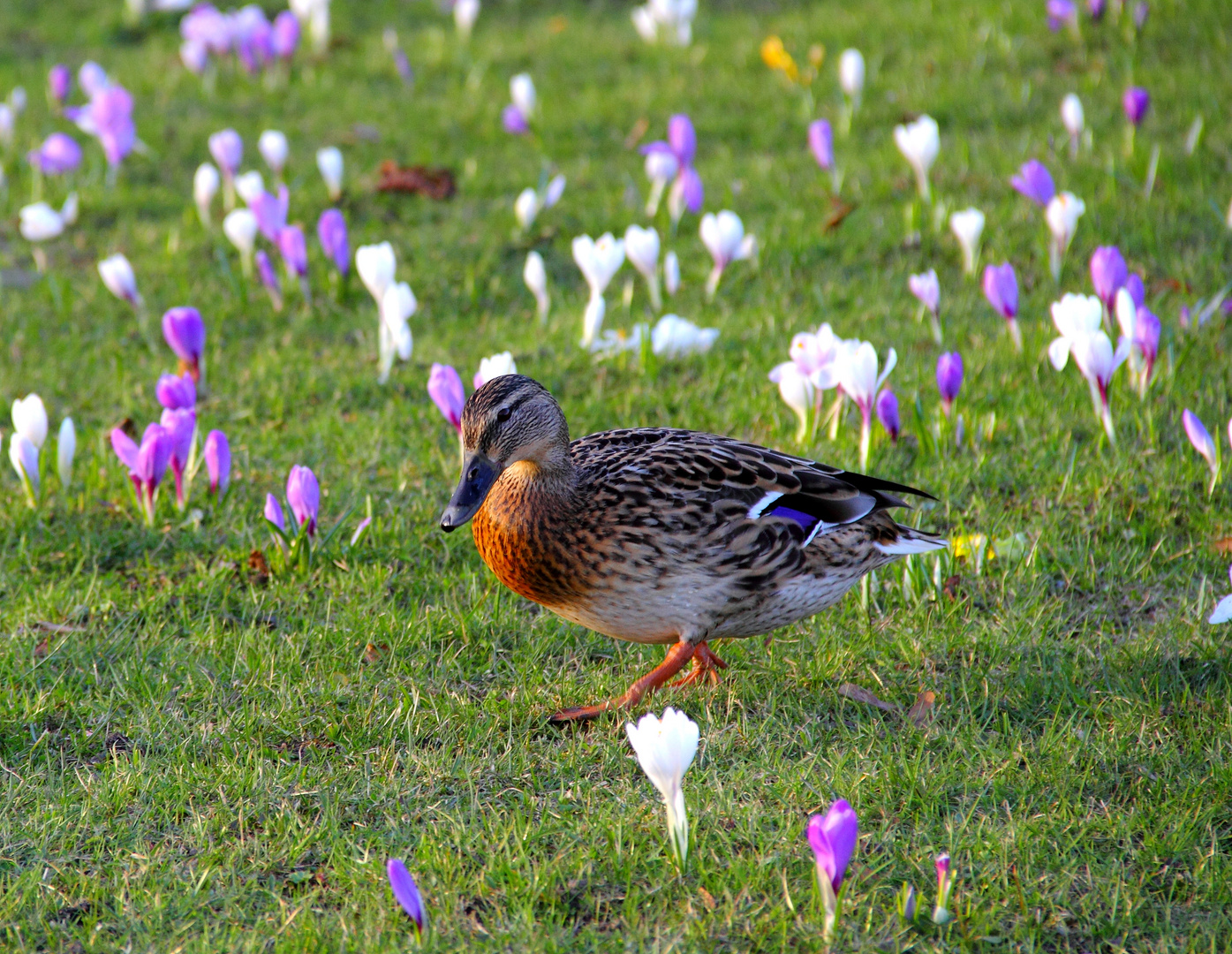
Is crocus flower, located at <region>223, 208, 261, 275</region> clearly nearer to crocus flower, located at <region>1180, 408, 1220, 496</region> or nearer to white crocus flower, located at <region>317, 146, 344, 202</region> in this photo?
white crocus flower, located at <region>317, 146, 344, 202</region>

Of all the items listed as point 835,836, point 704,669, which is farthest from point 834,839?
point 704,669

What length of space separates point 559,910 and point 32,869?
1.23m

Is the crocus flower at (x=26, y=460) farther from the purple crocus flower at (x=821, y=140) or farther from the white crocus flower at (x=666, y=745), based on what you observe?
the purple crocus flower at (x=821, y=140)

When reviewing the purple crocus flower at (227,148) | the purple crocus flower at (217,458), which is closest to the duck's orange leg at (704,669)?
the purple crocus flower at (217,458)

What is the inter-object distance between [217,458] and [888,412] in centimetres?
234

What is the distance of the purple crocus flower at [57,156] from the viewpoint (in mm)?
7016

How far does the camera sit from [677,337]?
17.7 feet

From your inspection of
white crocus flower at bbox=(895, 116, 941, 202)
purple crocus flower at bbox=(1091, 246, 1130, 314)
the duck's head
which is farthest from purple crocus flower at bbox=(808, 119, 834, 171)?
the duck's head

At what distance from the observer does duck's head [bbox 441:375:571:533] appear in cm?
345

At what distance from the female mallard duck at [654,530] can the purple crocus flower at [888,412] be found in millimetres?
768

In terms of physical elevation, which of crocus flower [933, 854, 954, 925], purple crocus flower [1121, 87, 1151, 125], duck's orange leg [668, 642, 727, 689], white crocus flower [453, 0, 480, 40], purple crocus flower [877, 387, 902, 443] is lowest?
duck's orange leg [668, 642, 727, 689]

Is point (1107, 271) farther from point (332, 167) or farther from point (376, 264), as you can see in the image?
point (332, 167)

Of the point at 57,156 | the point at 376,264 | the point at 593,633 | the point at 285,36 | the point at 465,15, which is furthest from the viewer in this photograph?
the point at 465,15

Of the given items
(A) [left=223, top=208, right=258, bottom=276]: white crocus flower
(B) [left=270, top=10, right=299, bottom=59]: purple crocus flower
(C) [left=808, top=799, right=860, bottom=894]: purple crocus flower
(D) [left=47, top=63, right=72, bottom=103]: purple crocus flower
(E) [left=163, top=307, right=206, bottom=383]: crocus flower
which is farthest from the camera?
(B) [left=270, top=10, right=299, bottom=59]: purple crocus flower
